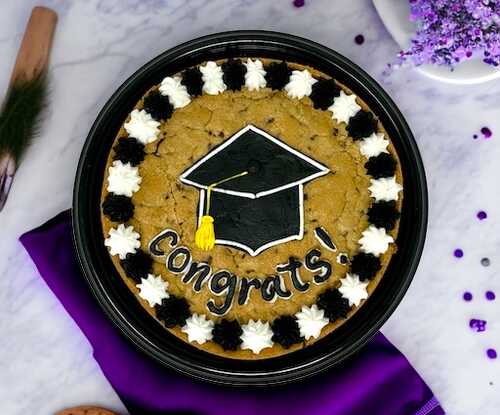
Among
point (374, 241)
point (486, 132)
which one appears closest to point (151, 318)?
point (374, 241)

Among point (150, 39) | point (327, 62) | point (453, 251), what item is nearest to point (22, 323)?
point (150, 39)

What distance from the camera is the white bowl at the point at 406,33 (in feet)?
6.56

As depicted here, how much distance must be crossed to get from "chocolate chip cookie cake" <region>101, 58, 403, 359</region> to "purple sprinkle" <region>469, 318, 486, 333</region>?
0.43 meters

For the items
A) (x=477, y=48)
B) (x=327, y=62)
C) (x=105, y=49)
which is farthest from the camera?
(x=105, y=49)

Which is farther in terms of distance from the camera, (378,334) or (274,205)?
(378,334)

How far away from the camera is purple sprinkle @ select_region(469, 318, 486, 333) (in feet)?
6.89

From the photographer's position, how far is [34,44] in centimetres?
204

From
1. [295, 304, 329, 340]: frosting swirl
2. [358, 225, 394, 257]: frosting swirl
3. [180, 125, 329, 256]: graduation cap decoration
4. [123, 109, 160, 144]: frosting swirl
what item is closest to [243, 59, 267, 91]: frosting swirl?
[180, 125, 329, 256]: graduation cap decoration

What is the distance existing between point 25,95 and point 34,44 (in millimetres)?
160

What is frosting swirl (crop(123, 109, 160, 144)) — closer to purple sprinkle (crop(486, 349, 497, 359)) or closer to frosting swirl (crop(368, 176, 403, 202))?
frosting swirl (crop(368, 176, 403, 202))

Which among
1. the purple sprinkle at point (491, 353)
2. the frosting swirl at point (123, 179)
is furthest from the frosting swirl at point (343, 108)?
the purple sprinkle at point (491, 353)

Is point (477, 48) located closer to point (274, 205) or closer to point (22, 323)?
point (274, 205)

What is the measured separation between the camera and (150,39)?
210 cm

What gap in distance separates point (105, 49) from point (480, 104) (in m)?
1.13
